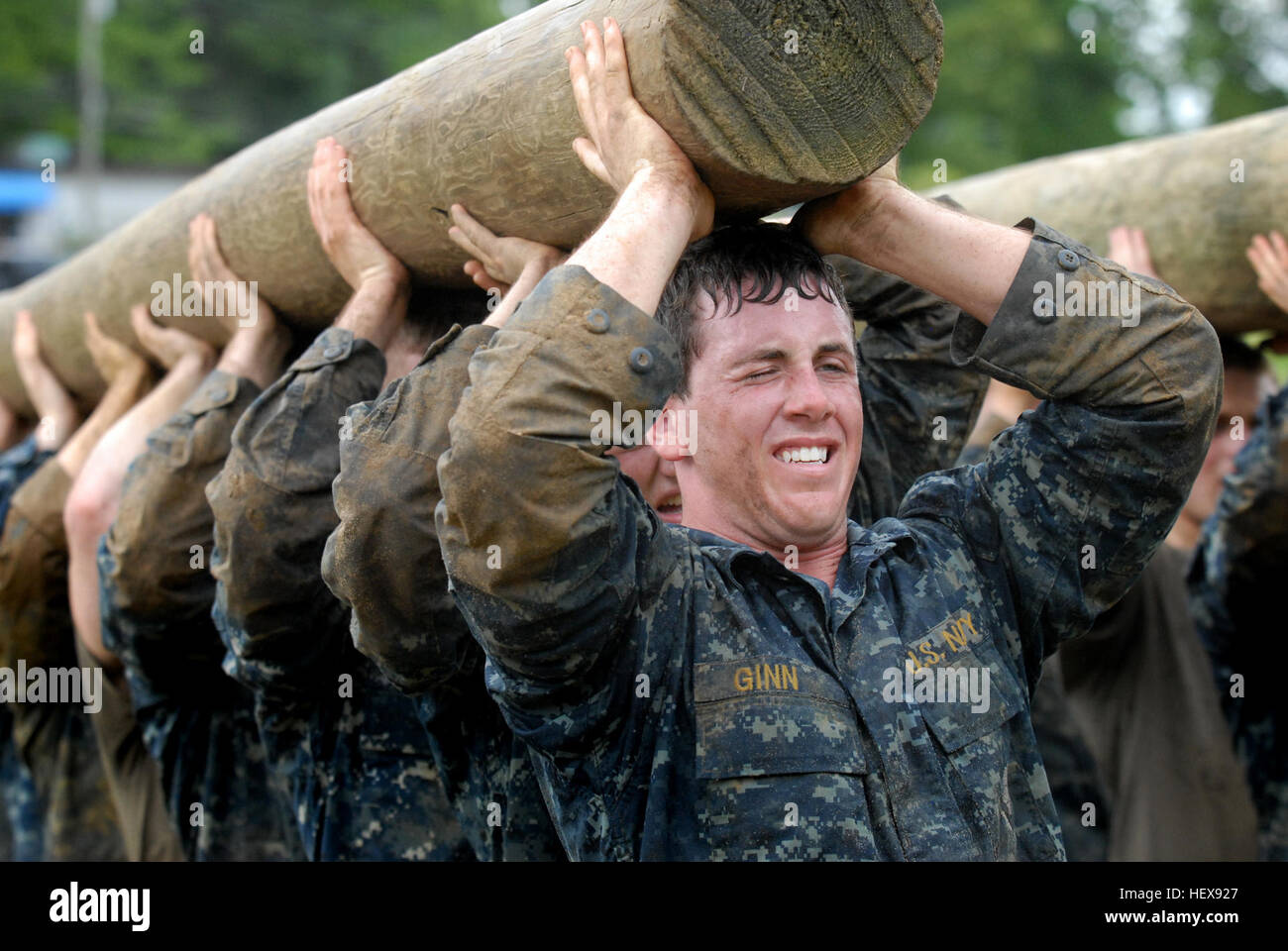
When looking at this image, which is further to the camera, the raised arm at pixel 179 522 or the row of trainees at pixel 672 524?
the raised arm at pixel 179 522

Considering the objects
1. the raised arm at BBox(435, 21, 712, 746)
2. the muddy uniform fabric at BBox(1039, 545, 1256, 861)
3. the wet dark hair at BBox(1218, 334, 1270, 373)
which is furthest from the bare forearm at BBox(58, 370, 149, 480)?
the wet dark hair at BBox(1218, 334, 1270, 373)

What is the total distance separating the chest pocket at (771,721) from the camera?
2229 millimetres

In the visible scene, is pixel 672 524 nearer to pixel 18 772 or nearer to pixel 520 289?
pixel 520 289

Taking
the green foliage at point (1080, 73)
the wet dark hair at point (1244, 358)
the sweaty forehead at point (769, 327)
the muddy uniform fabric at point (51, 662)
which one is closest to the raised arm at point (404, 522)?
the sweaty forehead at point (769, 327)

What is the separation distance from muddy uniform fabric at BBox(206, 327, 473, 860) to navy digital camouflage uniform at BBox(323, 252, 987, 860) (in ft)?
0.82

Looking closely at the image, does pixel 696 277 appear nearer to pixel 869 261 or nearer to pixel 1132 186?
pixel 869 261

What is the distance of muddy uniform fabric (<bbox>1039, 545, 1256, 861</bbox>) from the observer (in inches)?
165

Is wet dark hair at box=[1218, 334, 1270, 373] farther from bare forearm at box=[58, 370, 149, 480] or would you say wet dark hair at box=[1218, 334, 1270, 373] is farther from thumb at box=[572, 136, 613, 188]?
bare forearm at box=[58, 370, 149, 480]

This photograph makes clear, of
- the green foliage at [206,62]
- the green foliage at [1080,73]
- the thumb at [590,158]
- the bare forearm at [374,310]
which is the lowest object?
the thumb at [590,158]

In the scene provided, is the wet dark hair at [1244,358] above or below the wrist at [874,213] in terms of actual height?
above

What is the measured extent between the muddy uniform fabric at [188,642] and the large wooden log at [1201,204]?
1.92m

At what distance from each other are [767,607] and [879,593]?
7.6 inches

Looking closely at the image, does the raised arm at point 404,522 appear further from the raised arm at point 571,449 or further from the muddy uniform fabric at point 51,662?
the muddy uniform fabric at point 51,662
